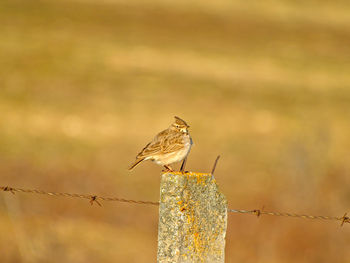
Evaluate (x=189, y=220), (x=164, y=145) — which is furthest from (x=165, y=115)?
(x=189, y=220)

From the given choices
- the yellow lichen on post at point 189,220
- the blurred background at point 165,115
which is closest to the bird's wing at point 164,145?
the yellow lichen on post at point 189,220

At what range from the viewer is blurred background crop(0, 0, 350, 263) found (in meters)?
15.6

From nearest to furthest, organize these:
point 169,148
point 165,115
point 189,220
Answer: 1. point 189,220
2. point 169,148
3. point 165,115

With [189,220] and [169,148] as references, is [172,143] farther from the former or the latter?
[189,220]

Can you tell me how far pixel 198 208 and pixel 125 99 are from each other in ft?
78.9

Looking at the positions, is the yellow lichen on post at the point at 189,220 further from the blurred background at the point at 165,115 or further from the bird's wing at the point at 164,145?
the blurred background at the point at 165,115

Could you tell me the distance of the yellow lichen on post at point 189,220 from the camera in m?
5.73

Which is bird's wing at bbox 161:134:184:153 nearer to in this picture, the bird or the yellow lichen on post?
the bird

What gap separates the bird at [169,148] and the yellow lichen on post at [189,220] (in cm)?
321

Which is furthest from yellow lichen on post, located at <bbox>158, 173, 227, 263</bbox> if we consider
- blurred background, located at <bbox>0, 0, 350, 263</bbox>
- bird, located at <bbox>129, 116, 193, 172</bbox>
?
blurred background, located at <bbox>0, 0, 350, 263</bbox>

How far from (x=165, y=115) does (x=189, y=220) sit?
22487mm

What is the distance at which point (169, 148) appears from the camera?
30.0 feet

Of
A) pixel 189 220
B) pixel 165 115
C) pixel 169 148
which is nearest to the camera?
pixel 189 220

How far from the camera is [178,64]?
33312 mm
